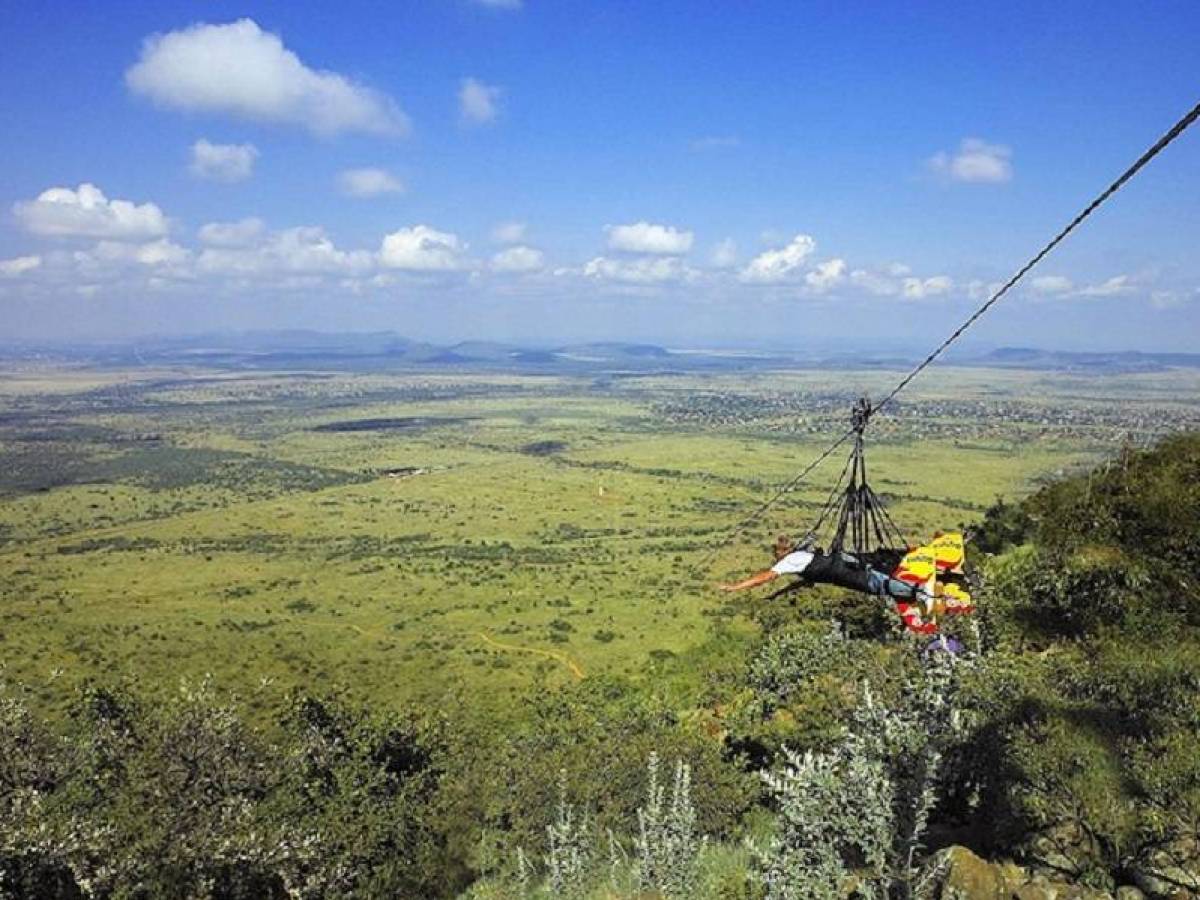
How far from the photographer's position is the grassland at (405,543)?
50.1m

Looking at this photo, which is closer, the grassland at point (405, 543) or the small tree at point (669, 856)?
the small tree at point (669, 856)

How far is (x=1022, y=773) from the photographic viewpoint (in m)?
12.7

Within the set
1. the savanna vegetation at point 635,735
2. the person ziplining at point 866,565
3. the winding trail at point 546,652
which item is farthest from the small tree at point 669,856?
the winding trail at point 546,652

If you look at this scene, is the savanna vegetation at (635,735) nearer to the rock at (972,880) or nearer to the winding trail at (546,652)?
the rock at (972,880)

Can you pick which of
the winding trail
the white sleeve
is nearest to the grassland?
the winding trail

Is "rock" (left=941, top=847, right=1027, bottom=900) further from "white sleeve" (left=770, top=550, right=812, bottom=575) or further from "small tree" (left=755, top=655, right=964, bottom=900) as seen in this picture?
"white sleeve" (left=770, top=550, right=812, bottom=575)

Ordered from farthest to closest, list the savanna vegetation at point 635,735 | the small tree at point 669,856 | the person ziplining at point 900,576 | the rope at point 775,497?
the person ziplining at point 900,576, the rope at point 775,497, the small tree at point 669,856, the savanna vegetation at point 635,735

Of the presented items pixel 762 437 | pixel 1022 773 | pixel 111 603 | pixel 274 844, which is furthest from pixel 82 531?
pixel 762 437

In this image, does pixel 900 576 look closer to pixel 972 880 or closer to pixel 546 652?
pixel 972 880

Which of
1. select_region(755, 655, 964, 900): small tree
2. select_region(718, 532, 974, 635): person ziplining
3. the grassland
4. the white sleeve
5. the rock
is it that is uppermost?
the white sleeve

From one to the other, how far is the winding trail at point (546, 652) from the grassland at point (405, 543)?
0.63 feet

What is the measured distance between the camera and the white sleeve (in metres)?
15.1

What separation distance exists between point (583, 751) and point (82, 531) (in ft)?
277

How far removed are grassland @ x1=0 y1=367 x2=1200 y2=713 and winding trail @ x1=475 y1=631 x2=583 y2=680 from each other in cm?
19
